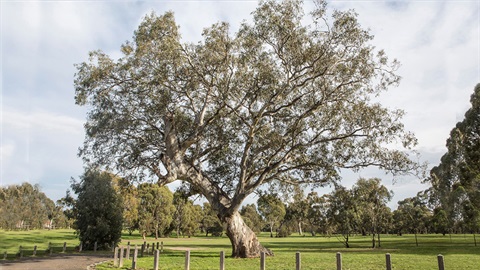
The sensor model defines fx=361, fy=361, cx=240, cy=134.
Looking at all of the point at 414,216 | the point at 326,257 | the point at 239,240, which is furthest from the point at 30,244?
the point at 414,216

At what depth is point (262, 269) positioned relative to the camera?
15.1m

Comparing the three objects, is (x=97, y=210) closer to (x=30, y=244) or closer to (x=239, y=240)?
(x=30, y=244)

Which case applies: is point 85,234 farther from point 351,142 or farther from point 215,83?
point 351,142

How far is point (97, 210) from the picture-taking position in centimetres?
3684

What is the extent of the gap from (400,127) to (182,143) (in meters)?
14.1

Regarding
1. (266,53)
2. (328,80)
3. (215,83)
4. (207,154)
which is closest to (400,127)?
(328,80)

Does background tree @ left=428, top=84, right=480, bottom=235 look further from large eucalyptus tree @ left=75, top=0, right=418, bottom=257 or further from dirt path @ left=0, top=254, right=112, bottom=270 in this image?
dirt path @ left=0, top=254, right=112, bottom=270

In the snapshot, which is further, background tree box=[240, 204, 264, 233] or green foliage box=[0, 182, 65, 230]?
background tree box=[240, 204, 264, 233]

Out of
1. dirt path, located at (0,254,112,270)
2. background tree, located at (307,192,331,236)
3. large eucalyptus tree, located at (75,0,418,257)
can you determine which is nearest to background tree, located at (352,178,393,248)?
background tree, located at (307,192,331,236)

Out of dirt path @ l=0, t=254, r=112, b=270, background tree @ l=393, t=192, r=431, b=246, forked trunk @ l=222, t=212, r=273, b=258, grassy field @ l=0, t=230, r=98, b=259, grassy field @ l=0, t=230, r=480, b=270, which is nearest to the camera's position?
dirt path @ l=0, t=254, r=112, b=270

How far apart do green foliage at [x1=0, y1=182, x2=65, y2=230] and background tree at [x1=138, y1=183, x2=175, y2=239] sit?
85.9 ft

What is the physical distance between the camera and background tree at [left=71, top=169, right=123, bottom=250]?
118 feet

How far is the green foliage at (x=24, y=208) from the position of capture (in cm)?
8412

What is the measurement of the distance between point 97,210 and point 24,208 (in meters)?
72.2
